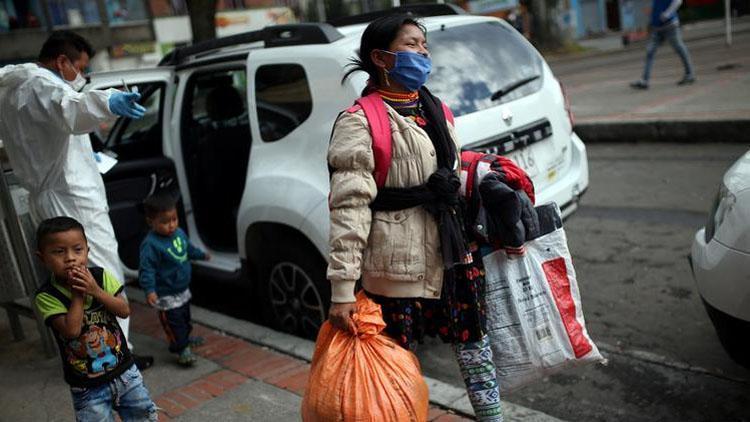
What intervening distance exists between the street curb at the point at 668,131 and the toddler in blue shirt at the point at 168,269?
6522 millimetres

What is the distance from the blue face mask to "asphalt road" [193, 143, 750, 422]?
5.97 ft

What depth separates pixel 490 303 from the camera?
271cm

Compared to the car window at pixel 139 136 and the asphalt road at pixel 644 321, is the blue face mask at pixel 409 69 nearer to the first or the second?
the asphalt road at pixel 644 321

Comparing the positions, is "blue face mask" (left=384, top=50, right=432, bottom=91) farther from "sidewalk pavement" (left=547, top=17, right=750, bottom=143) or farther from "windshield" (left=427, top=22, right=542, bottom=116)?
"sidewalk pavement" (left=547, top=17, right=750, bottom=143)

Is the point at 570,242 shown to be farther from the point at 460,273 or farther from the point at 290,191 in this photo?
the point at 460,273

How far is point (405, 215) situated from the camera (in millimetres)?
2492

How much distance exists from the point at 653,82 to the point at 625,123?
4.32 meters

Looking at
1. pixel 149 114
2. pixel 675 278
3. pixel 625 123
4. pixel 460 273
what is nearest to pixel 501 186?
pixel 460 273

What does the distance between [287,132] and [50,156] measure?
128 centimetres

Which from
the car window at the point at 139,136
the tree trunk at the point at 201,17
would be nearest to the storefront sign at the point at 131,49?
the tree trunk at the point at 201,17

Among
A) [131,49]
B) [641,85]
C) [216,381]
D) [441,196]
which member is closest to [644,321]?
[441,196]

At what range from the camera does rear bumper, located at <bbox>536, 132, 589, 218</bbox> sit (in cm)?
432

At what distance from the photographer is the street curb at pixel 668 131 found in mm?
7992

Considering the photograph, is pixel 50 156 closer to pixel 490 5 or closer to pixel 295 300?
pixel 295 300
